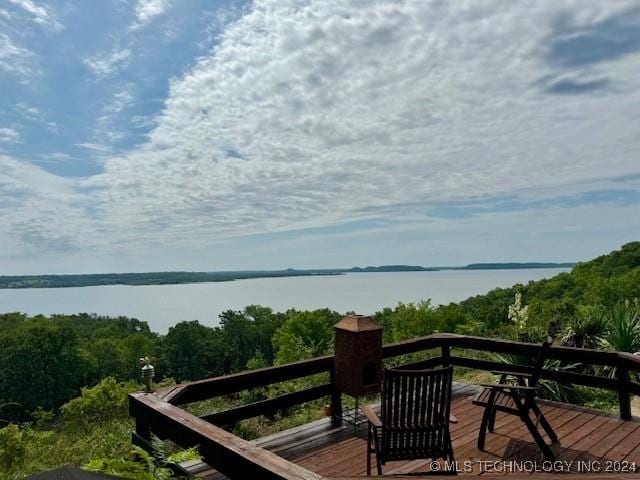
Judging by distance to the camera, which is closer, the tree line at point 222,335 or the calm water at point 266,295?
the tree line at point 222,335

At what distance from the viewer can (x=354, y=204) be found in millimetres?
22984

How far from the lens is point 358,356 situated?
14.3 ft

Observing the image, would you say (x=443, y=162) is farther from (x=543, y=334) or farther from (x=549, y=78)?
(x=543, y=334)

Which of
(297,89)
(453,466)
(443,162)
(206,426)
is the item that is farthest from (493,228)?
(206,426)

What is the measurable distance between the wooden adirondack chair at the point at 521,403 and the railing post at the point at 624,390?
986 millimetres

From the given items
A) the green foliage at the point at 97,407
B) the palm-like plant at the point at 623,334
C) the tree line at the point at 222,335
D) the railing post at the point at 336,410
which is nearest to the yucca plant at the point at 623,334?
the palm-like plant at the point at 623,334

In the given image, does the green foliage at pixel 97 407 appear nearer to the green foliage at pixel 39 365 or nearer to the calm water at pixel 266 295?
the calm water at pixel 266 295

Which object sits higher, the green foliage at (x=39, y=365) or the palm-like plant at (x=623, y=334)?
the palm-like plant at (x=623, y=334)

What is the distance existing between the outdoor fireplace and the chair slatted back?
1246 mm

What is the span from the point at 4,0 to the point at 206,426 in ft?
21.9

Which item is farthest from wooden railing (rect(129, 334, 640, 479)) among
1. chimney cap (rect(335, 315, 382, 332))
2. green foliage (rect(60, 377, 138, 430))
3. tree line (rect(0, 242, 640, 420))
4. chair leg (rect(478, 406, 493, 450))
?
green foliage (rect(60, 377, 138, 430))

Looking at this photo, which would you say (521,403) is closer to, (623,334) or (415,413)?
(415,413)

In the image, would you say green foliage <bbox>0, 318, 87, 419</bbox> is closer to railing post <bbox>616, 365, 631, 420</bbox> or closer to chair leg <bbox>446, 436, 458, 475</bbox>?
chair leg <bbox>446, 436, 458, 475</bbox>

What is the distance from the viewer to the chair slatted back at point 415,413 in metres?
3.04
